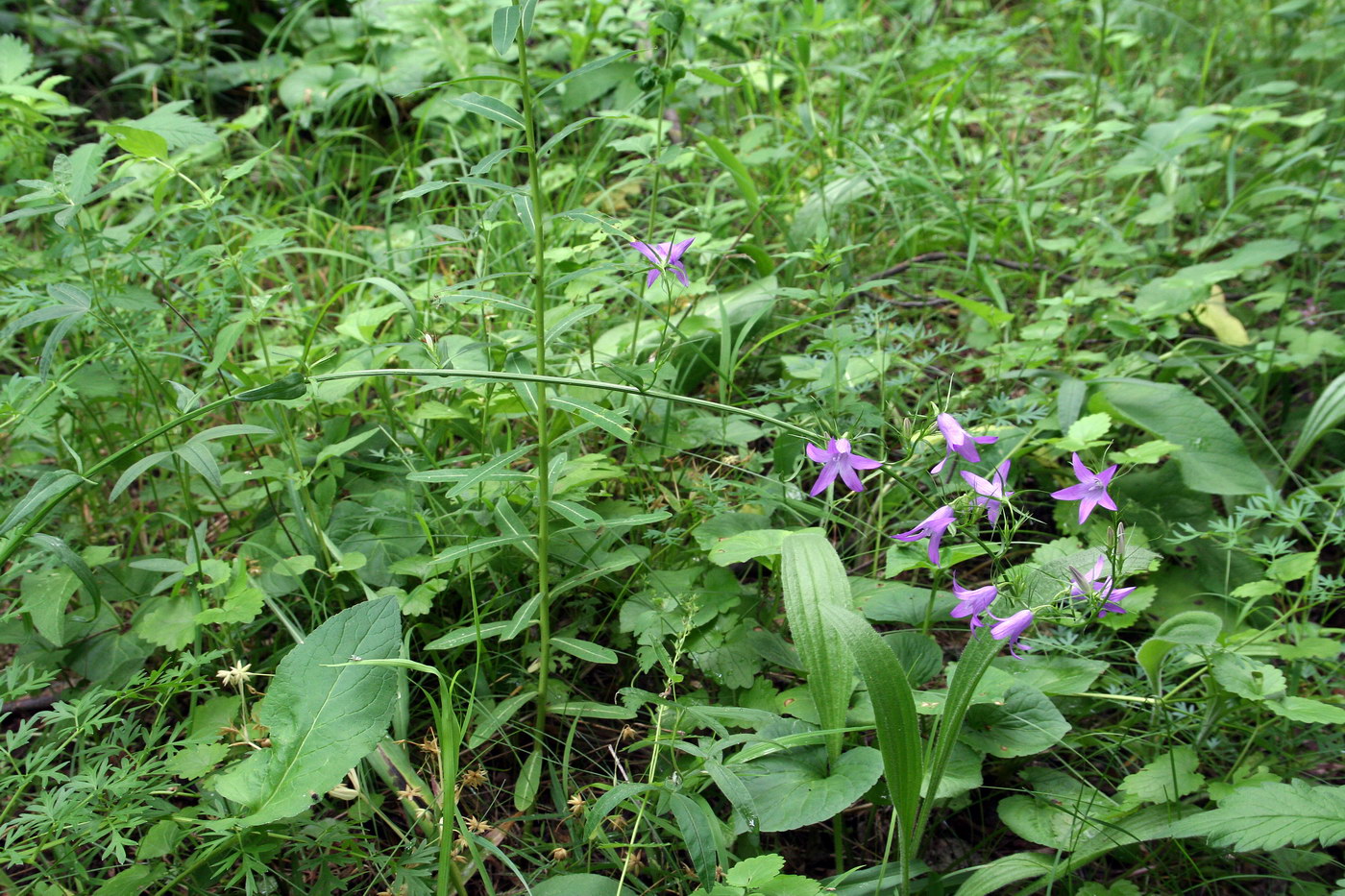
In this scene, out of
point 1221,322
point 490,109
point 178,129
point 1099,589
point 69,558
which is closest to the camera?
point 1099,589

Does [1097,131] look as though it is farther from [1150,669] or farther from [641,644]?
[641,644]

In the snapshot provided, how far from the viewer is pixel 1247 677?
134 centimetres

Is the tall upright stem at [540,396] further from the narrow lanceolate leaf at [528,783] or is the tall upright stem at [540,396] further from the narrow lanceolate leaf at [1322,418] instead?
the narrow lanceolate leaf at [1322,418]

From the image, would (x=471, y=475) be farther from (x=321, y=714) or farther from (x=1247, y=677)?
(x=1247, y=677)

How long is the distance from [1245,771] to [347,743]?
1.34 meters

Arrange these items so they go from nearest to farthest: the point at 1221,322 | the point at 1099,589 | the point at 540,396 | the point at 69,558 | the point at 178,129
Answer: the point at 1099,589, the point at 540,396, the point at 69,558, the point at 178,129, the point at 1221,322

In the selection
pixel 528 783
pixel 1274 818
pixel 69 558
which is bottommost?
pixel 528 783

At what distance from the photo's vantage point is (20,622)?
61.7 inches

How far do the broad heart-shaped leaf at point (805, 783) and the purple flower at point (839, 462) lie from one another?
0.40 meters

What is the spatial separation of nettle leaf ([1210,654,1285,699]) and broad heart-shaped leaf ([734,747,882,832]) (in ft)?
1.78

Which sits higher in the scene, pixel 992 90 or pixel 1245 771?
pixel 992 90

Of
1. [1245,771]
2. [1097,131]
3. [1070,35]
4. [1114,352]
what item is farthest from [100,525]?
[1070,35]

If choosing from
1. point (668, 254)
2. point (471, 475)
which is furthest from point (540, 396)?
point (668, 254)

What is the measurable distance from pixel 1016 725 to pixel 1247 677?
0.35 meters
